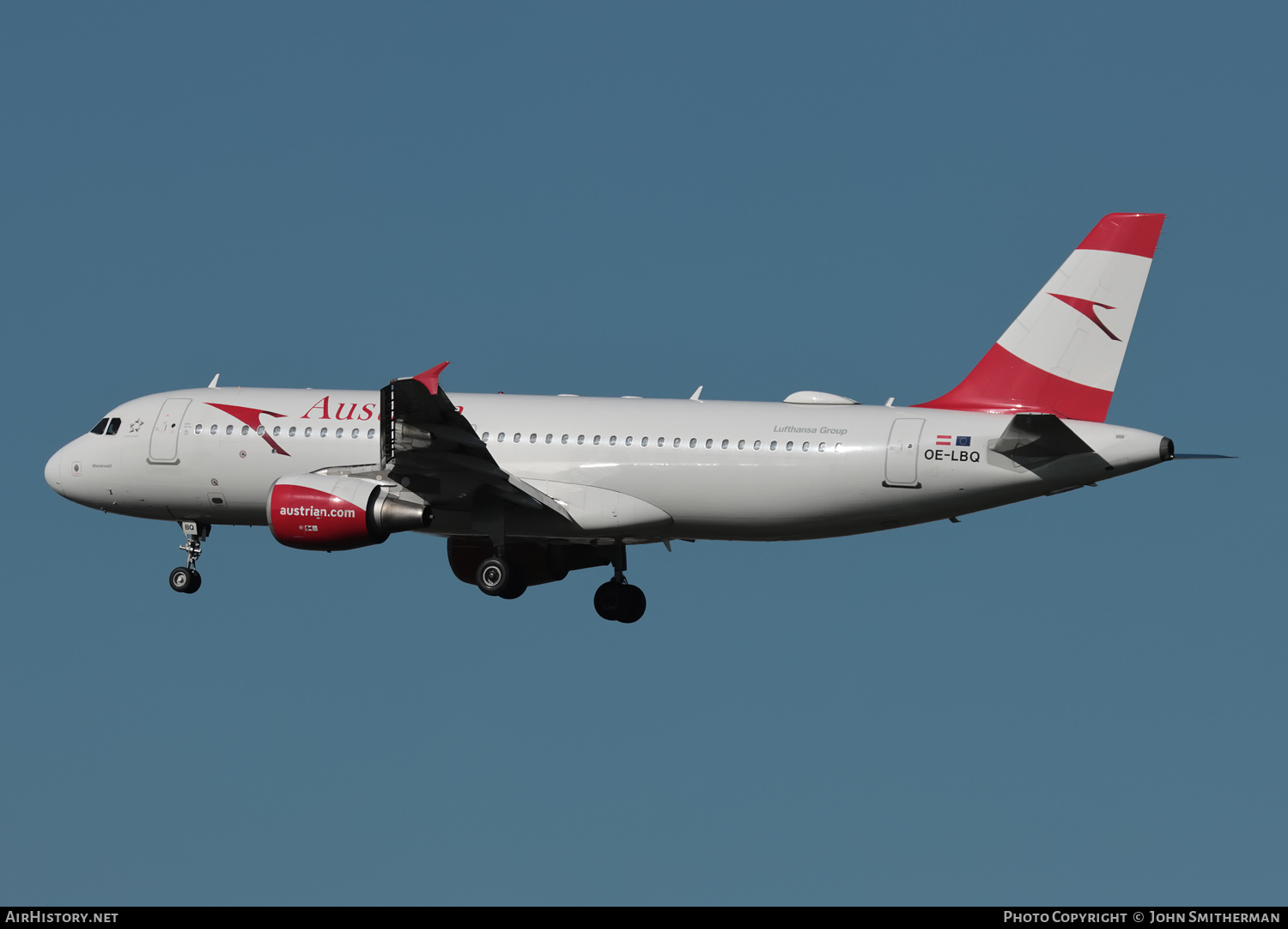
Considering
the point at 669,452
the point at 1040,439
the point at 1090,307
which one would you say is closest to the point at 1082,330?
the point at 1090,307

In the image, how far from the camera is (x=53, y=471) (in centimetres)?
4712

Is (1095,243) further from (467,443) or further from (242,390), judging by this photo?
(242,390)

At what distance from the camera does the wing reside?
39594 mm

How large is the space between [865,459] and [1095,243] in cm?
686

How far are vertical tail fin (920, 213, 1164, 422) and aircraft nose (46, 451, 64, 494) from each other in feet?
75.1

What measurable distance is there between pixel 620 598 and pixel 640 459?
6.04 meters

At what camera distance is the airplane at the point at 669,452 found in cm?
3947

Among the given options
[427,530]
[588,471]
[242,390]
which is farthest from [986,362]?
[242,390]

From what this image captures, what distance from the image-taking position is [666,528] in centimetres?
4203

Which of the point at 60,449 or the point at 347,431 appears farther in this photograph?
the point at 60,449

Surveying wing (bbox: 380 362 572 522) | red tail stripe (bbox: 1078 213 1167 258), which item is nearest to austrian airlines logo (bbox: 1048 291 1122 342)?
red tail stripe (bbox: 1078 213 1167 258)

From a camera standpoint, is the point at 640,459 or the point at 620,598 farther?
the point at 620,598

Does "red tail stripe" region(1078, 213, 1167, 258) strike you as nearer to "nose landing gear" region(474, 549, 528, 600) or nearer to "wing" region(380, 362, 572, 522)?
"wing" region(380, 362, 572, 522)

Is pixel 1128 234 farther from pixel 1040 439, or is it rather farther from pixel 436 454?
pixel 436 454
